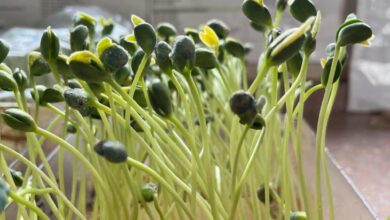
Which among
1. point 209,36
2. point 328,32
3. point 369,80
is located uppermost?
point 209,36

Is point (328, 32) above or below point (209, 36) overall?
below

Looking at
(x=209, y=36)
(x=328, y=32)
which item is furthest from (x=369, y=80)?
(x=209, y=36)

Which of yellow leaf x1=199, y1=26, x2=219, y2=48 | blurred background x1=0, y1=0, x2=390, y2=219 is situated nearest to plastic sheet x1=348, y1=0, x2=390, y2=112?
blurred background x1=0, y1=0, x2=390, y2=219

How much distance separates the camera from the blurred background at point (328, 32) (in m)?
1.30

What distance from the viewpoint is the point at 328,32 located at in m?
1.55

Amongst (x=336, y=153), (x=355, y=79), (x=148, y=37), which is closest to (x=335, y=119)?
(x=355, y=79)

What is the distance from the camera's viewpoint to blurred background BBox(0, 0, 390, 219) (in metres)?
1.30

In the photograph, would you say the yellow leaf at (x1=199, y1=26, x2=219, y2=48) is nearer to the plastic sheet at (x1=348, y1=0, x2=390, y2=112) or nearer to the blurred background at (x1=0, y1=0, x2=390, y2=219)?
the blurred background at (x1=0, y1=0, x2=390, y2=219)

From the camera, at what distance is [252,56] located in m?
1.60

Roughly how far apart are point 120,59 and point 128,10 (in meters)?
1.22

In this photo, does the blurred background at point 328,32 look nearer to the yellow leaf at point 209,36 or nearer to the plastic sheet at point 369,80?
the plastic sheet at point 369,80

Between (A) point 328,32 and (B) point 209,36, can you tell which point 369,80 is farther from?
(B) point 209,36

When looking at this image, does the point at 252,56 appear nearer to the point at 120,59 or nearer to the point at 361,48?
the point at 361,48

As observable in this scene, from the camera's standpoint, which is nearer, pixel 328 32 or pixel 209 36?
pixel 209 36
